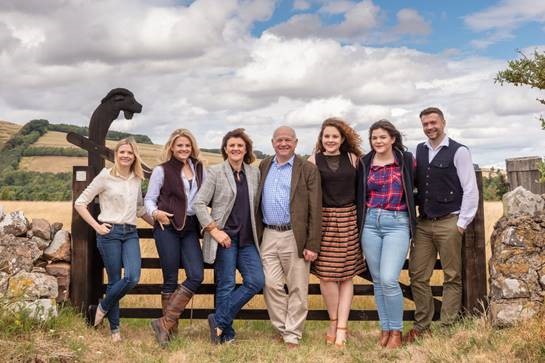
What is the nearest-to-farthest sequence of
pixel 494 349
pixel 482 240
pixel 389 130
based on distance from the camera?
pixel 494 349, pixel 389 130, pixel 482 240

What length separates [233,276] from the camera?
6.43 metres

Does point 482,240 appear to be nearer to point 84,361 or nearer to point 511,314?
point 511,314

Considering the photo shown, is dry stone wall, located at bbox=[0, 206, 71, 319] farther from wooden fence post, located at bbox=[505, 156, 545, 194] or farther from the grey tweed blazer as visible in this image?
wooden fence post, located at bbox=[505, 156, 545, 194]

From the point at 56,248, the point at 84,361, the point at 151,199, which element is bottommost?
the point at 84,361

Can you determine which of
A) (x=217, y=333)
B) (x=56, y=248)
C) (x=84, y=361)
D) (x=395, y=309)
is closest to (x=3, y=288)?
(x=56, y=248)

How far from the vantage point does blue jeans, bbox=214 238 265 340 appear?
251 inches

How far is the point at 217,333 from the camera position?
6539mm

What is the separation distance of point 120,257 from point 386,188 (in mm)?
2907

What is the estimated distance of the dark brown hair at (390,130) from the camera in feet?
20.5

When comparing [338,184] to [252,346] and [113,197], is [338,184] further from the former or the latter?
[113,197]

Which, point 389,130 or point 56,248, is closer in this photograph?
point 389,130

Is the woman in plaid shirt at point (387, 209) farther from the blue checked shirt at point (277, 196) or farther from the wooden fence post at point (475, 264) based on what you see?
the wooden fence post at point (475, 264)

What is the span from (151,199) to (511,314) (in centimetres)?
390

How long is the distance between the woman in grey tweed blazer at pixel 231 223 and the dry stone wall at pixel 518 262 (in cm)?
252
